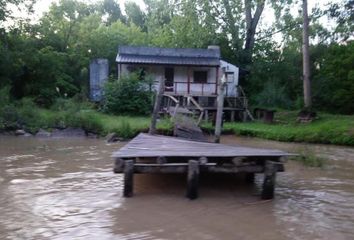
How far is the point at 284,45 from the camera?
4053 cm

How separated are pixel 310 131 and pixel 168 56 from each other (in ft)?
46.0

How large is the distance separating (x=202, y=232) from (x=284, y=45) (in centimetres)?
3545

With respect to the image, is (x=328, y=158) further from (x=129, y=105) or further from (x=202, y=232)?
(x=129, y=105)

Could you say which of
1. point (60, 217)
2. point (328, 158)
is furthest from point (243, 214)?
point (328, 158)

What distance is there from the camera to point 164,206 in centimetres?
873

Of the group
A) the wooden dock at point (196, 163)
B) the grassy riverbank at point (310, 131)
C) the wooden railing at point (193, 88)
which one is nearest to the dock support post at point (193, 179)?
the wooden dock at point (196, 163)

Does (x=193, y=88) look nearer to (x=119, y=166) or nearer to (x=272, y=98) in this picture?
(x=272, y=98)

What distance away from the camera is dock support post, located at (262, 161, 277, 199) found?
29.5ft

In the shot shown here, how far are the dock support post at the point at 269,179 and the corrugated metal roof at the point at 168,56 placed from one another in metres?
22.3

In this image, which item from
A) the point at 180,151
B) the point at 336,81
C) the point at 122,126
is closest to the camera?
the point at 180,151

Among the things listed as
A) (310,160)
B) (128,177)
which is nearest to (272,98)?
(310,160)

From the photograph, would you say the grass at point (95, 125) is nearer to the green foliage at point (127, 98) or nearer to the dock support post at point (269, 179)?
the green foliage at point (127, 98)

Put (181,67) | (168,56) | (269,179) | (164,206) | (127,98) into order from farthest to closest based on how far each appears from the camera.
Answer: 1. (181,67)
2. (168,56)
3. (127,98)
4. (269,179)
5. (164,206)

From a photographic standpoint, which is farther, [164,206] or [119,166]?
→ [119,166]
